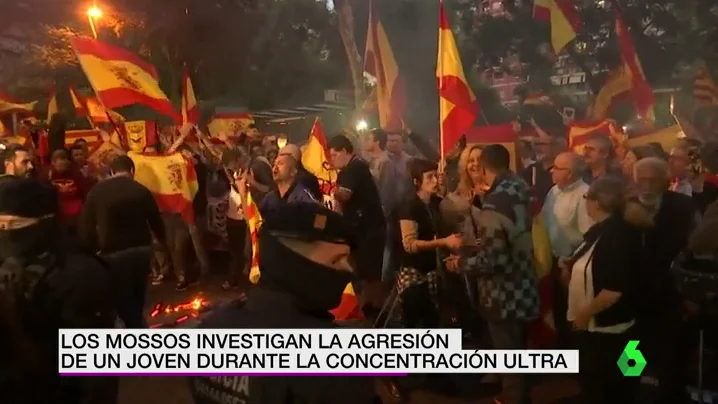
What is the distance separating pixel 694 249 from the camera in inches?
85.0

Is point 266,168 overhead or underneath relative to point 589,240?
overhead

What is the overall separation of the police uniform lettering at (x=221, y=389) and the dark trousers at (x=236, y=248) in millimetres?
293

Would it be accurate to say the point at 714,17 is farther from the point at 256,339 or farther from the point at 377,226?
the point at 256,339

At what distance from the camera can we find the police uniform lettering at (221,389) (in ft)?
6.64

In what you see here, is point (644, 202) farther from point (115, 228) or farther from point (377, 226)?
point (115, 228)

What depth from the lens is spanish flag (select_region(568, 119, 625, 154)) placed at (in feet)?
7.04

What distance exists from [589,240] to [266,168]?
102 cm

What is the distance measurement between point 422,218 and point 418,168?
16cm

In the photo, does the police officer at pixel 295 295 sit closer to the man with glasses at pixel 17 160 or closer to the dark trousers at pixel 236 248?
the dark trousers at pixel 236 248

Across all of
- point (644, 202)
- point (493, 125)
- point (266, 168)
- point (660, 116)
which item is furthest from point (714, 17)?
point (266, 168)

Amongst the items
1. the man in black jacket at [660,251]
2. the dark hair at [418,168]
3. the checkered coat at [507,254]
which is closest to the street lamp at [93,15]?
the dark hair at [418,168]

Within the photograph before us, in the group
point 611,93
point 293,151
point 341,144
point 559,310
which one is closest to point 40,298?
point 293,151

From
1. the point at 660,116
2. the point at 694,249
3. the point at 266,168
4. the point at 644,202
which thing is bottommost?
the point at 694,249

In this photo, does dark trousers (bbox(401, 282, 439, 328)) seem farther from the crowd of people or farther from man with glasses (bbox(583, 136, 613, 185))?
man with glasses (bbox(583, 136, 613, 185))
